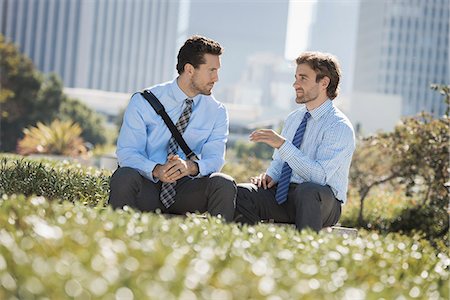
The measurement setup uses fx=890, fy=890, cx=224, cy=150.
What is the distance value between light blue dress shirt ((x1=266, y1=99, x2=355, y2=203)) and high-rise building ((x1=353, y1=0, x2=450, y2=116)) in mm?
141342

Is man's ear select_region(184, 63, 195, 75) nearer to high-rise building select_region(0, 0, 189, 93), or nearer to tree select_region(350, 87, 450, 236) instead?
tree select_region(350, 87, 450, 236)

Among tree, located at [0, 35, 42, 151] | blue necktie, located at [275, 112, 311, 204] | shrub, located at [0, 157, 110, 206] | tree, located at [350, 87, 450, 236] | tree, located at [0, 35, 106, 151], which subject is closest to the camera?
blue necktie, located at [275, 112, 311, 204]

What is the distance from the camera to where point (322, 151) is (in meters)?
5.76

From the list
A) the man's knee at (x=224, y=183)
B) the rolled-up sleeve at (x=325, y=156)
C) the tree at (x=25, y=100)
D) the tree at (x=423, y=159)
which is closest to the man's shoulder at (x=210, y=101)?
the rolled-up sleeve at (x=325, y=156)

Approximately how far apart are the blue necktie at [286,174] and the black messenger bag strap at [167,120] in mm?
602

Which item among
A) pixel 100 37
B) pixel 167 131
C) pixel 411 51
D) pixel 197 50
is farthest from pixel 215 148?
pixel 100 37

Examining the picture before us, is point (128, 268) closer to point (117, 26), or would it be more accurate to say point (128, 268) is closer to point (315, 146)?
point (315, 146)

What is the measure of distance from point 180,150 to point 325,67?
3.72 ft

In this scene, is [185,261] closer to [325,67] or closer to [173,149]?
[173,149]

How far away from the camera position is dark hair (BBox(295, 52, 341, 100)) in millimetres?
6020

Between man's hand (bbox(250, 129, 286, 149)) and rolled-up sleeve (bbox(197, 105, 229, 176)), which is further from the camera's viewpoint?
rolled-up sleeve (bbox(197, 105, 229, 176))

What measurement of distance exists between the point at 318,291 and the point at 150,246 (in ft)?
1.74

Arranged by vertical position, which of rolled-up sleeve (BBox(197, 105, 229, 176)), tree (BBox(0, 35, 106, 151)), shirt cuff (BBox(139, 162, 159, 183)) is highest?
rolled-up sleeve (BBox(197, 105, 229, 176))

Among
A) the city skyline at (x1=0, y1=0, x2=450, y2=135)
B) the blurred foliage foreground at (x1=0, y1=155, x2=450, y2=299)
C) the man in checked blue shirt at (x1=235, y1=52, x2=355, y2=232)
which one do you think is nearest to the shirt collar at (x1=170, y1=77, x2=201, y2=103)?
the man in checked blue shirt at (x1=235, y1=52, x2=355, y2=232)
